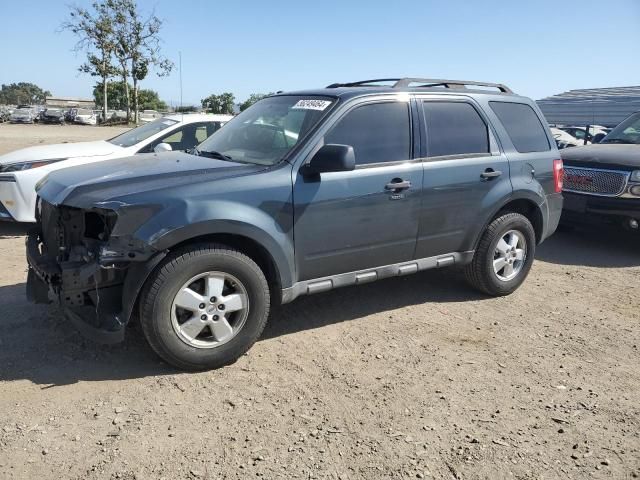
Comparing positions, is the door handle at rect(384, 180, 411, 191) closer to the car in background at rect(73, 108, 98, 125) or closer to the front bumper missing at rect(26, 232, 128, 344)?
the front bumper missing at rect(26, 232, 128, 344)

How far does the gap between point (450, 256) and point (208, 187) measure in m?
2.31

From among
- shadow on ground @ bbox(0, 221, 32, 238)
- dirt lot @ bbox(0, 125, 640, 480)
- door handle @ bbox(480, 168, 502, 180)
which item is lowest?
dirt lot @ bbox(0, 125, 640, 480)

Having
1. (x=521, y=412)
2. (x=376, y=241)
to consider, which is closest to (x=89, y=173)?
(x=376, y=241)

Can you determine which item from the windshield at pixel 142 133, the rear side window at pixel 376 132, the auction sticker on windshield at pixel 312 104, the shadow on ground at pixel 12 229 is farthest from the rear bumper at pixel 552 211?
the shadow on ground at pixel 12 229

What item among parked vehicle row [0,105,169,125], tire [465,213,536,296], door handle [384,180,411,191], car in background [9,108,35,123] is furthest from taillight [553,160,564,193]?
car in background [9,108,35,123]

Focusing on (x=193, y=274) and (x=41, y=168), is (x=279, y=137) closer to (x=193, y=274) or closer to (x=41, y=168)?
(x=193, y=274)

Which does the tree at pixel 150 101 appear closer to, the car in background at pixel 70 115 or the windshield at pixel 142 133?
the car in background at pixel 70 115

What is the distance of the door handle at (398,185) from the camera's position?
4.25 metres

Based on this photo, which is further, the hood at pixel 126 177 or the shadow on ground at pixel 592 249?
the shadow on ground at pixel 592 249

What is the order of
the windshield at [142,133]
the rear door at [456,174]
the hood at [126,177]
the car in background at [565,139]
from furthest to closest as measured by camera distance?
1. the car in background at [565,139]
2. the windshield at [142,133]
3. the rear door at [456,174]
4. the hood at [126,177]

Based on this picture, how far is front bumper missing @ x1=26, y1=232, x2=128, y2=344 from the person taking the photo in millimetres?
3350

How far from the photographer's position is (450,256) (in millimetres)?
4855

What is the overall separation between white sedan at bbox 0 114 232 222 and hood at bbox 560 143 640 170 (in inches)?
195

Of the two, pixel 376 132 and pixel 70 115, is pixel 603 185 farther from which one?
pixel 70 115
